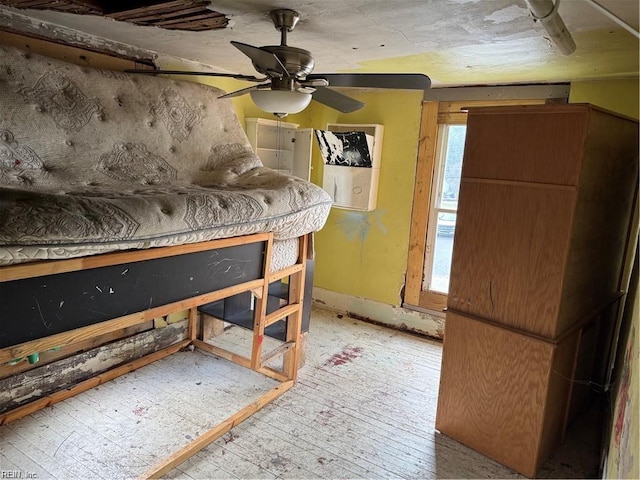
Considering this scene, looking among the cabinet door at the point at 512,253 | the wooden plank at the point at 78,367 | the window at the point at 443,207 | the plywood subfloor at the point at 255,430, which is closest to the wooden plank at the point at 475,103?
the window at the point at 443,207

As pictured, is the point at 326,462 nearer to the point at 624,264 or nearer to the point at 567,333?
the point at 567,333

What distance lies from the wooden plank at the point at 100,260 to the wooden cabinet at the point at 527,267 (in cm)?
126

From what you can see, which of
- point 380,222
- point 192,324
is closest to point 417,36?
point 380,222

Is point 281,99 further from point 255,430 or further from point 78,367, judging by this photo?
point 78,367

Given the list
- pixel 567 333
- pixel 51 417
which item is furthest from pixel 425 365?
pixel 51 417

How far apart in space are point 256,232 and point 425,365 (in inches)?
Result: 73.2

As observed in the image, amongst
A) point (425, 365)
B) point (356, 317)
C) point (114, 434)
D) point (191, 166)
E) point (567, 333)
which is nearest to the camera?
point (567, 333)

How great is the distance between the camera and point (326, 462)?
2.20 m

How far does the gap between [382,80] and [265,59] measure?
1.72 feet

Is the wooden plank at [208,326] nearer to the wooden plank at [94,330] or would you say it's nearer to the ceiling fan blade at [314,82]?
the wooden plank at [94,330]

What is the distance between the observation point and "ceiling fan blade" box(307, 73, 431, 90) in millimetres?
1807

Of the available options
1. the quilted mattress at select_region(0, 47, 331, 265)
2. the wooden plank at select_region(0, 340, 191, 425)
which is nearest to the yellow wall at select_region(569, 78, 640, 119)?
the quilted mattress at select_region(0, 47, 331, 265)

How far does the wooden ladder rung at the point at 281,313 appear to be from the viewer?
259 centimetres

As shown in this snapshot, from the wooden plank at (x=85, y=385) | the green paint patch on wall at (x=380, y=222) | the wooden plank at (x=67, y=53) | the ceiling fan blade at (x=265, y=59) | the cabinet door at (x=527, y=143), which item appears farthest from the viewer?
the green paint patch on wall at (x=380, y=222)
